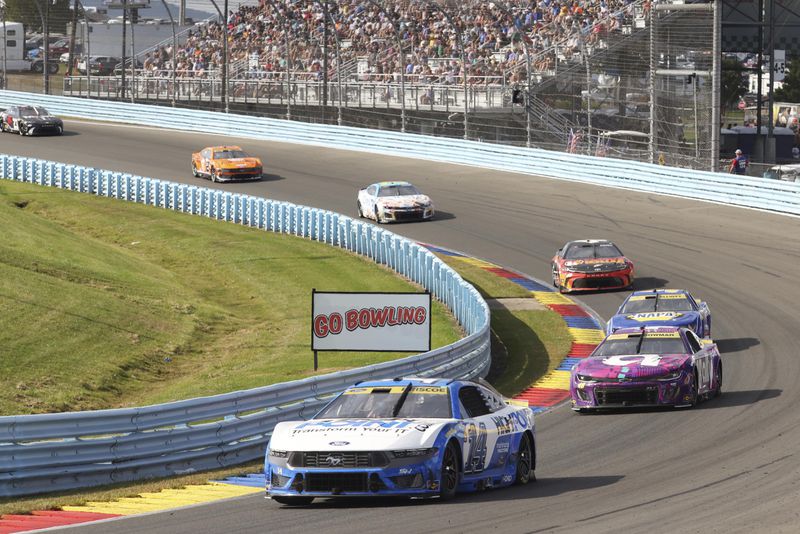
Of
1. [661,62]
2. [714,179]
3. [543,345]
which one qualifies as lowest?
[543,345]

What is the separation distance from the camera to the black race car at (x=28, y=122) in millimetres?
59531

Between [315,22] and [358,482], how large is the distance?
54854 millimetres

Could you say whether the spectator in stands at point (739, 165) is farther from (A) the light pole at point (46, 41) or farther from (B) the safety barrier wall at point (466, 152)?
(A) the light pole at point (46, 41)

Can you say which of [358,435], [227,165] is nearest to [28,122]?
[227,165]

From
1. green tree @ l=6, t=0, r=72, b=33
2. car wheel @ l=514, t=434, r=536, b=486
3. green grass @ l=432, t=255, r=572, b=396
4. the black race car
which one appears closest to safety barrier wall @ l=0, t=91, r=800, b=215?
the black race car

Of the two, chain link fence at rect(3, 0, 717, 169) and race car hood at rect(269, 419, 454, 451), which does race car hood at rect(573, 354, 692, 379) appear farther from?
chain link fence at rect(3, 0, 717, 169)

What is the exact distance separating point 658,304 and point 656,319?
0.91m

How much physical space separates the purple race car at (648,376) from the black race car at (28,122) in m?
44.9

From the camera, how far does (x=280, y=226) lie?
133ft

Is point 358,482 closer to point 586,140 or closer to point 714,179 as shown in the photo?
point 714,179

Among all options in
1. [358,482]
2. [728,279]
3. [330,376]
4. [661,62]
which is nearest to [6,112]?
[661,62]

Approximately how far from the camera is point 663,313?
75.7ft

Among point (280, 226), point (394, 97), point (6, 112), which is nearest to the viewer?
point (280, 226)

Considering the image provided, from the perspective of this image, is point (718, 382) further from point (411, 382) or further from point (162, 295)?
point (162, 295)
